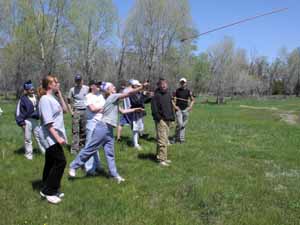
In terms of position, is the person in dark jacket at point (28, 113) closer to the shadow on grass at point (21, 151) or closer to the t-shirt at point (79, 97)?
the shadow on grass at point (21, 151)

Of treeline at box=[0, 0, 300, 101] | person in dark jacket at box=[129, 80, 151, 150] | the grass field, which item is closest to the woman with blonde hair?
the grass field

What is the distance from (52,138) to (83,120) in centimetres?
313

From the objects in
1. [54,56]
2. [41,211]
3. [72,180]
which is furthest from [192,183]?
[54,56]

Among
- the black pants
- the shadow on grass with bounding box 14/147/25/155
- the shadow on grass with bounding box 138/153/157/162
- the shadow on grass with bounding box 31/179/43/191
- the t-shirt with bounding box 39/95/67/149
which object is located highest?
the t-shirt with bounding box 39/95/67/149

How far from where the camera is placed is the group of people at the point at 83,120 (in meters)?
4.40

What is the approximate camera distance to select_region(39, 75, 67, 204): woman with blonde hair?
430 cm

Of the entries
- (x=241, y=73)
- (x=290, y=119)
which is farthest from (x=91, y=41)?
(x=241, y=73)

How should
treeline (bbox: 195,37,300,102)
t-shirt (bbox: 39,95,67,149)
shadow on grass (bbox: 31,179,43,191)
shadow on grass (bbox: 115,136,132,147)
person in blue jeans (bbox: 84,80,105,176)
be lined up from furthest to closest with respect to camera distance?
treeline (bbox: 195,37,300,102), shadow on grass (bbox: 115,136,132,147), person in blue jeans (bbox: 84,80,105,176), shadow on grass (bbox: 31,179,43,191), t-shirt (bbox: 39,95,67,149)

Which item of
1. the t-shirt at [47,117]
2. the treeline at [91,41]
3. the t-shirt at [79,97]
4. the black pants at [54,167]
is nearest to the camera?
A: the t-shirt at [47,117]

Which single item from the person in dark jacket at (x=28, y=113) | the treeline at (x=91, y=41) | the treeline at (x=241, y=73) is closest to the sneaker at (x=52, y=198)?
the person in dark jacket at (x=28, y=113)

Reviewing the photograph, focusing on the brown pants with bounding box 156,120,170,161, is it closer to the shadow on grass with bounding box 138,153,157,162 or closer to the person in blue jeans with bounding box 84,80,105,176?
the shadow on grass with bounding box 138,153,157,162

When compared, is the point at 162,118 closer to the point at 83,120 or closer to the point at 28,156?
the point at 83,120

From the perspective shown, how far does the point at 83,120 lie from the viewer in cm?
745

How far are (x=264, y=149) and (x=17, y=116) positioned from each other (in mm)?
6840
